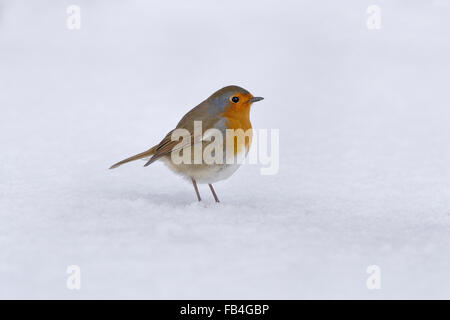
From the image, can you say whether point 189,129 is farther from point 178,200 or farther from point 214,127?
point 178,200

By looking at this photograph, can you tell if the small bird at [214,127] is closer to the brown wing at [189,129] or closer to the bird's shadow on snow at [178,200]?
Result: the brown wing at [189,129]

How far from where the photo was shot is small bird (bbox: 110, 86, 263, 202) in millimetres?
4191

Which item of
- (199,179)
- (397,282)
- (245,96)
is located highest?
(245,96)

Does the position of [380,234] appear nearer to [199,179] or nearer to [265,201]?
[265,201]

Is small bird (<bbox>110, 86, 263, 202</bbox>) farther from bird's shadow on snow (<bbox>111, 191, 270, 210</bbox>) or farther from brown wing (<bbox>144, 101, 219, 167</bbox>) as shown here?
bird's shadow on snow (<bbox>111, 191, 270, 210</bbox>)

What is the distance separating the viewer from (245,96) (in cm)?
432

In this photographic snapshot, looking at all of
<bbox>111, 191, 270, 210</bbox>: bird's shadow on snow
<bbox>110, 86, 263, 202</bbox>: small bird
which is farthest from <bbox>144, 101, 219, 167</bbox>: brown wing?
<bbox>111, 191, 270, 210</bbox>: bird's shadow on snow

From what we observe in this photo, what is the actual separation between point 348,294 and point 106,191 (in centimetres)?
216

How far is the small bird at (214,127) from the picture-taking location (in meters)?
4.19

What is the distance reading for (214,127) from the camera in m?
4.21

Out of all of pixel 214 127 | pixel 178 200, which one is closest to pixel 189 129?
pixel 214 127

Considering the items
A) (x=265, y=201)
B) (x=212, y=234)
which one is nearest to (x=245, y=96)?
(x=265, y=201)

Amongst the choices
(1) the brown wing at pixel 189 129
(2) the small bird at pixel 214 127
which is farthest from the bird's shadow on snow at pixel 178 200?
(1) the brown wing at pixel 189 129

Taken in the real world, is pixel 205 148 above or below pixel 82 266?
above
